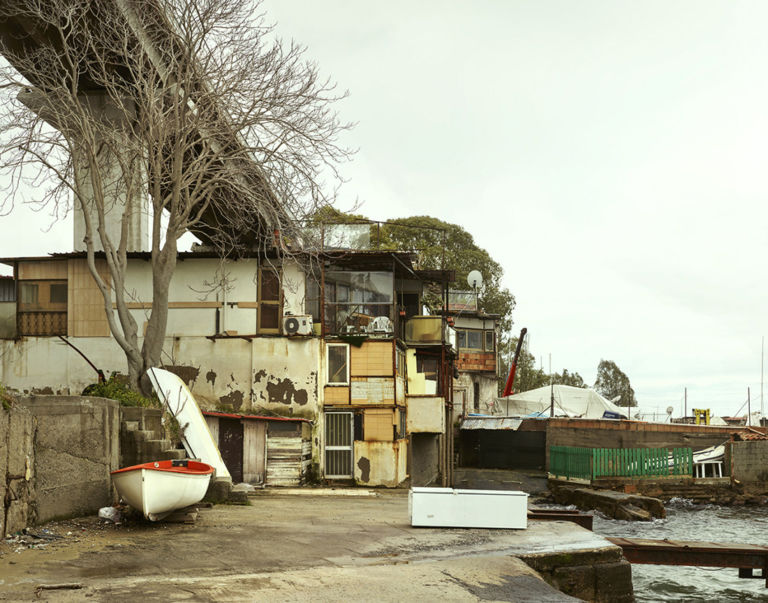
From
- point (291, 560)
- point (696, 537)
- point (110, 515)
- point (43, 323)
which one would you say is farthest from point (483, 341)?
point (291, 560)

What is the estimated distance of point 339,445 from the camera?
22953 mm

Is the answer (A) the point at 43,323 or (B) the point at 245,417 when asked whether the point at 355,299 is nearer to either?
(B) the point at 245,417

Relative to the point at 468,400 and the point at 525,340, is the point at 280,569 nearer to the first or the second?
the point at 468,400

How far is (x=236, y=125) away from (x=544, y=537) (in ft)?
37.2

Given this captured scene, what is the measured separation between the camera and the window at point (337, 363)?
2320cm

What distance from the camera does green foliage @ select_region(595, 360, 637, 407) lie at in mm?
84125

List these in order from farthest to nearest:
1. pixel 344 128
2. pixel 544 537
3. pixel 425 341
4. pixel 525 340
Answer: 1. pixel 525 340
2. pixel 425 341
3. pixel 344 128
4. pixel 544 537

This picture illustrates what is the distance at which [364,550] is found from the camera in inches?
428

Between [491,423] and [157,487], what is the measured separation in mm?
35734

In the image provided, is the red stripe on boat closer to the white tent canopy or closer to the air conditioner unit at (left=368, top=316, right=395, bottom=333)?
the air conditioner unit at (left=368, top=316, right=395, bottom=333)

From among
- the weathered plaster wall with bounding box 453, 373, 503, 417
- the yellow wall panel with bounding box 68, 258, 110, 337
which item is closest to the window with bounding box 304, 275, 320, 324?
the yellow wall panel with bounding box 68, 258, 110, 337

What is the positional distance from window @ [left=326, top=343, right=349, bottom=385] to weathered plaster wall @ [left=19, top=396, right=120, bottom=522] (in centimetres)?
993

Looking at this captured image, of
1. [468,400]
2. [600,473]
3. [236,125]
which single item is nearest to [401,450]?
[236,125]

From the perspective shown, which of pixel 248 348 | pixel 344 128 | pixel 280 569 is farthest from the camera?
pixel 248 348
